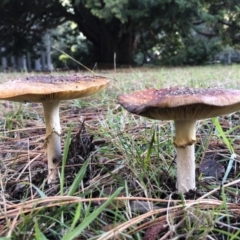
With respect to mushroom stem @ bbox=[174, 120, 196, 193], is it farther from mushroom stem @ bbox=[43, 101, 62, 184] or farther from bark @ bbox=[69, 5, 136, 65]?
bark @ bbox=[69, 5, 136, 65]

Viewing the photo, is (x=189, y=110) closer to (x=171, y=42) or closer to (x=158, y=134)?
(x=158, y=134)

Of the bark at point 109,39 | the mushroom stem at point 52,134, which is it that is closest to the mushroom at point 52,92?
the mushroom stem at point 52,134

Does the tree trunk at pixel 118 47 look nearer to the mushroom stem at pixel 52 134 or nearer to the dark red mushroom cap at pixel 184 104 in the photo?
the mushroom stem at pixel 52 134

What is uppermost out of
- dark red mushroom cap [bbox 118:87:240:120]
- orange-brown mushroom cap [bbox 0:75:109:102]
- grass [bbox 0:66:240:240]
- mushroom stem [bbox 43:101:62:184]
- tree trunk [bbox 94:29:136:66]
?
tree trunk [bbox 94:29:136:66]

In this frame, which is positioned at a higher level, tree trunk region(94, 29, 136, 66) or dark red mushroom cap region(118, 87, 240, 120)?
tree trunk region(94, 29, 136, 66)

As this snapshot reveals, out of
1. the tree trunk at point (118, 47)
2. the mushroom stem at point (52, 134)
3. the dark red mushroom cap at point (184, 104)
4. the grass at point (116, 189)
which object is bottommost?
the grass at point (116, 189)

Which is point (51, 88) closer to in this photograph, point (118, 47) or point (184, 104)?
point (184, 104)

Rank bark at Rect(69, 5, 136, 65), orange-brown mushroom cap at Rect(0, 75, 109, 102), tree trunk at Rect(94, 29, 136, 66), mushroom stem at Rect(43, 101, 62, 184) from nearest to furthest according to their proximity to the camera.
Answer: orange-brown mushroom cap at Rect(0, 75, 109, 102) → mushroom stem at Rect(43, 101, 62, 184) → bark at Rect(69, 5, 136, 65) → tree trunk at Rect(94, 29, 136, 66)

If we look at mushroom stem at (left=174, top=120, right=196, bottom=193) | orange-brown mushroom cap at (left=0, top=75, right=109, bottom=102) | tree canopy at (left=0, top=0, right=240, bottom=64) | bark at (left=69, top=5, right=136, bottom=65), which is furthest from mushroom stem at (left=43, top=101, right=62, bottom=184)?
bark at (left=69, top=5, right=136, bottom=65)
